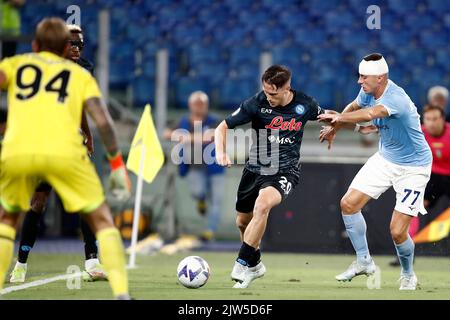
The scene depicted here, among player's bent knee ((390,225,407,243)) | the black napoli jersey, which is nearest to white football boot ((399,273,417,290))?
player's bent knee ((390,225,407,243))

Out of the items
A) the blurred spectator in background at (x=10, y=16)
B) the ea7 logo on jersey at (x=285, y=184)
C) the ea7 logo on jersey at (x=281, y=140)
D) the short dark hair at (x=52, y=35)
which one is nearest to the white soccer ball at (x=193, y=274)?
the ea7 logo on jersey at (x=285, y=184)

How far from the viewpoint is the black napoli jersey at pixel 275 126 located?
8.56 meters

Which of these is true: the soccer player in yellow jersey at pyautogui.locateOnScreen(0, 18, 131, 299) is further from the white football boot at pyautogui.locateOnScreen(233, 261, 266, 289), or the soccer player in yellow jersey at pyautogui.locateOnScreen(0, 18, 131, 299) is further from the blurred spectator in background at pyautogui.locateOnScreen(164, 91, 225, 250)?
the blurred spectator in background at pyautogui.locateOnScreen(164, 91, 225, 250)

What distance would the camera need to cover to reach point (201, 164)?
14055 mm

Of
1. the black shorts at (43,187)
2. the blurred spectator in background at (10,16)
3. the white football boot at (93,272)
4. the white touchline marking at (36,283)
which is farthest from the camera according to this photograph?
the blurred spectator in background at (10,16)

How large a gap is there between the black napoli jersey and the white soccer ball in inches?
40.5

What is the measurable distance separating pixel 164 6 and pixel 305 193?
513cm

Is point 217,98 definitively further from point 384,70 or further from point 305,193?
point 384,70

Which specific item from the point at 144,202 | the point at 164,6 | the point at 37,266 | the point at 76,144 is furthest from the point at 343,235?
the point at 76,144

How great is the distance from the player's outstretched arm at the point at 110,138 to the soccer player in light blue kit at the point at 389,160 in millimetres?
2427

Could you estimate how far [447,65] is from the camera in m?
16.5

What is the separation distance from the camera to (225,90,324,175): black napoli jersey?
28.1 feet

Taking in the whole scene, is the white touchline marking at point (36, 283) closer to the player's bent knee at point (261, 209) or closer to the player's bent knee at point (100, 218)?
the player's bent knee at point (100, 218)

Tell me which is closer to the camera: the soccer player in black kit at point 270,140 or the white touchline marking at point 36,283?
the white touchline marking at point 36,283
